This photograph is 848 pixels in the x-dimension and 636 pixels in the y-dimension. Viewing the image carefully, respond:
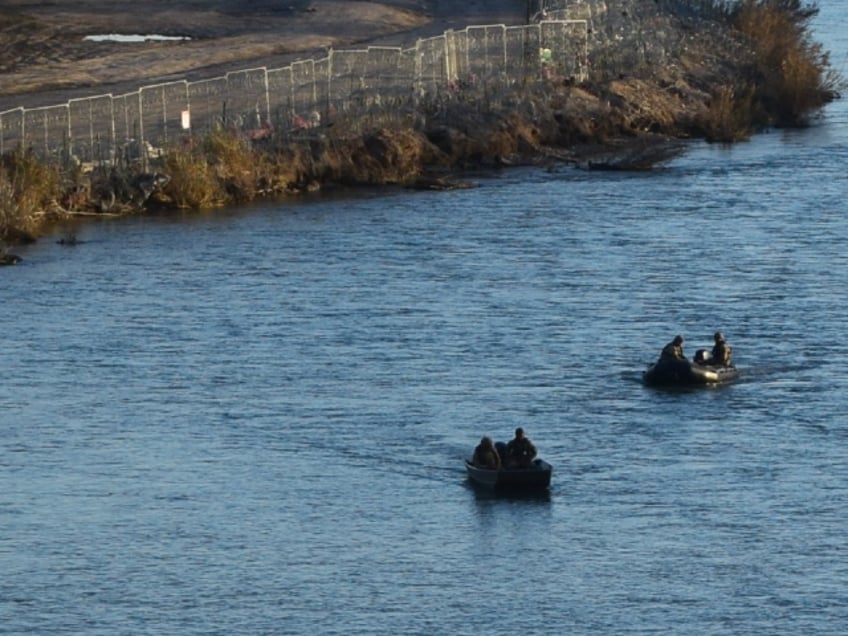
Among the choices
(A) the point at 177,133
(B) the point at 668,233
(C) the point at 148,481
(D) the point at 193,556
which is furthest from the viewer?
(A) the point at 177,133

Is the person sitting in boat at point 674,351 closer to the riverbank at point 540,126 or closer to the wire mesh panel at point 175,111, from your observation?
the riverbank at point 540,126

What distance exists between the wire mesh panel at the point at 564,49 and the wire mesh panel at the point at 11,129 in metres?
26.4

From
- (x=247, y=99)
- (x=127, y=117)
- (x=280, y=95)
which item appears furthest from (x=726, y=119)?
(x=127, y=117)

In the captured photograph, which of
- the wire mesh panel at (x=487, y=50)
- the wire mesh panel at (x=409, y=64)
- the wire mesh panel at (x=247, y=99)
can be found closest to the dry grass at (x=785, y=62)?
the wire mesh panel at (x=487, y=50)

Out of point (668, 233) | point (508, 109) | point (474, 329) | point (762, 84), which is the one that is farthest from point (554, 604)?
point (762, 84)

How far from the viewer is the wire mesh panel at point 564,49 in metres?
104

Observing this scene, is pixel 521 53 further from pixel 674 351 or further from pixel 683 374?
pixel 683 374

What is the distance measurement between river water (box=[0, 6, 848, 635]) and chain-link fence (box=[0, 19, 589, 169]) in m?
5.25

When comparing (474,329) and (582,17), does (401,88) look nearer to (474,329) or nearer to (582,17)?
(582,17)

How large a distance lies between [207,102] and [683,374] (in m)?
38.7

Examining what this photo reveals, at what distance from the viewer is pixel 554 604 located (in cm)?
4478

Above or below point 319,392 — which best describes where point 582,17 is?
above

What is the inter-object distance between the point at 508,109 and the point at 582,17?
70.7ft

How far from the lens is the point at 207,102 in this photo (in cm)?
9300
